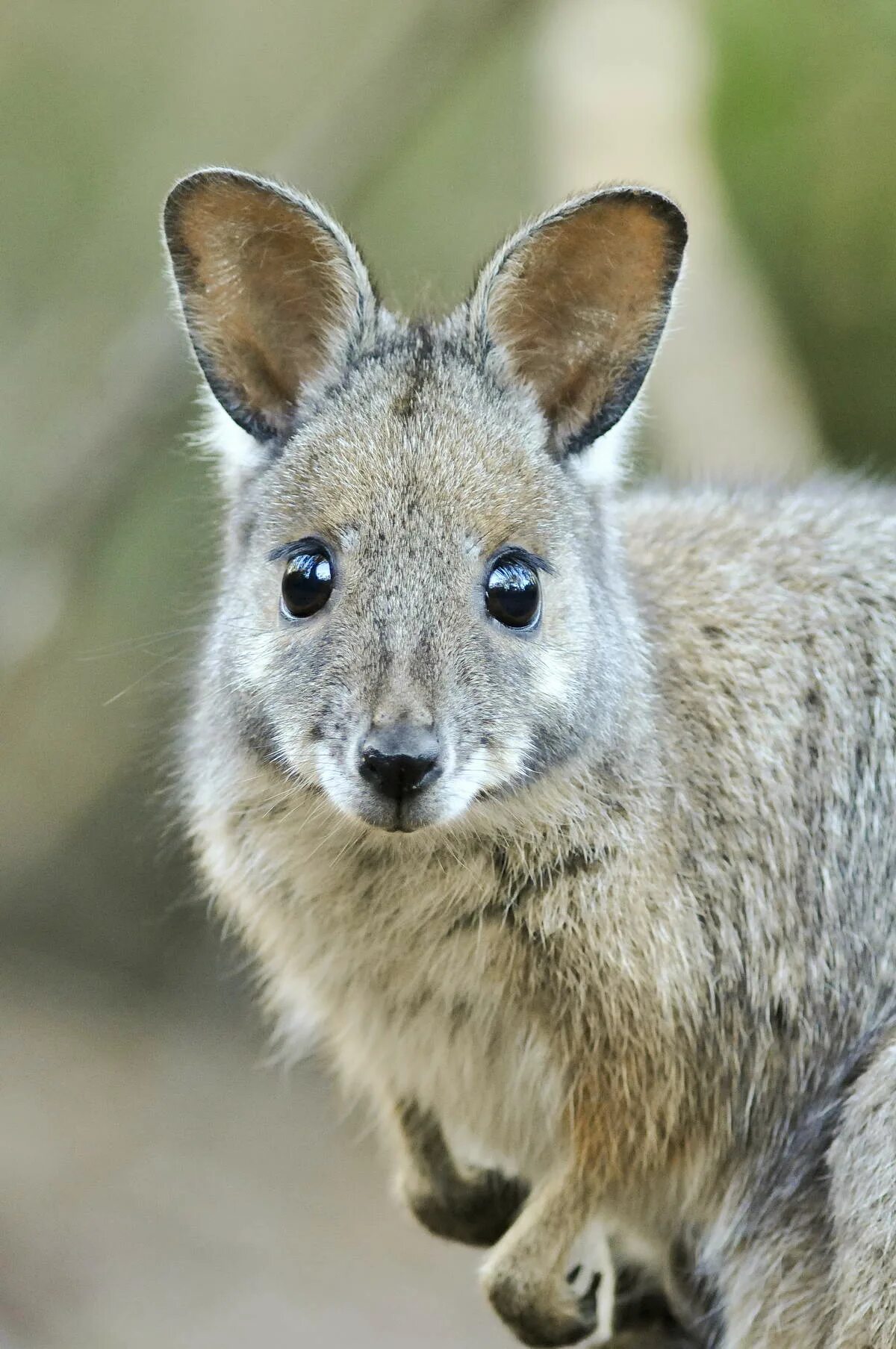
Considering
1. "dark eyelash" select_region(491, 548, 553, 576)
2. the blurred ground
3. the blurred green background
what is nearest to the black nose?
"dark eyelash" select_region(491, 548, 553, 576)

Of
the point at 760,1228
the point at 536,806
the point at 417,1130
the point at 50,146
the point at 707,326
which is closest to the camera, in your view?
the point at 536,806

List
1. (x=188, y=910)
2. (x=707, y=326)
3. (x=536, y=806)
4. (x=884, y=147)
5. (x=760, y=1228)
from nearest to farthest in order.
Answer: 1. (x=536, y=806)
2. (x=760, y=1228)
3. (x=707, y=326)
4. (x=884, y=147)
5. (x=188, y=910)

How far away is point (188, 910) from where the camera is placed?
386 inches

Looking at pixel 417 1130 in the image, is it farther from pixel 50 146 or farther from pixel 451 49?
pixel 50 146

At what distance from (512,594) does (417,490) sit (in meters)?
0.30

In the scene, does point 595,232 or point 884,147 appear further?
point 884,147

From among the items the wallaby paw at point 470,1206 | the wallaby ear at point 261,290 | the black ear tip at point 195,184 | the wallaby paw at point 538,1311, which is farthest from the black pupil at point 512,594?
the wallaby paw at point 470,1206

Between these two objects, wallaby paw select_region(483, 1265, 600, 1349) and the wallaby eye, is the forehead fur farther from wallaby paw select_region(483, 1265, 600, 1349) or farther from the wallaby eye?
wallaby paw select_region(483, 1265, 600, 1349)

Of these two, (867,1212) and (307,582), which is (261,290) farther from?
A: (867,1212)

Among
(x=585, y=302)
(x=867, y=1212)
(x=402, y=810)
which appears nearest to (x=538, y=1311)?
(x=867, y=1212)

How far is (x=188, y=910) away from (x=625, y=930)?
6.30m

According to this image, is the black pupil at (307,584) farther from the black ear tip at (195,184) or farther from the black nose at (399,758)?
the black ear tip at (195,184)

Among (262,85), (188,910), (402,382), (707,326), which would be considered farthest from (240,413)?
(188,910)

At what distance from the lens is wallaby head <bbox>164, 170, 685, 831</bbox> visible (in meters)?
3.39
